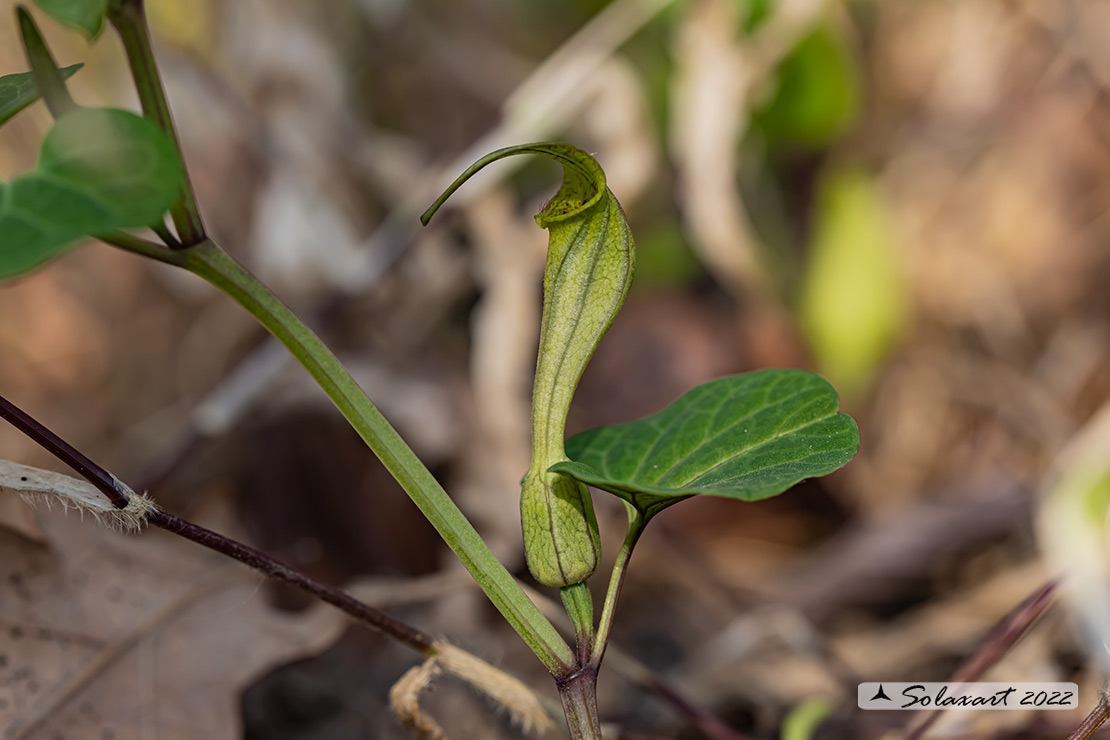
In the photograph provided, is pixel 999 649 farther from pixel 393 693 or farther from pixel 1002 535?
pixel 1002 535

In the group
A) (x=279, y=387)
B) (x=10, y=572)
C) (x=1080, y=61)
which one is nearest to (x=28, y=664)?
(x=10, y=572)

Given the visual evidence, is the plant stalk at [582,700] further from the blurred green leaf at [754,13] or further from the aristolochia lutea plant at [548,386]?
the blurred green leaf at [754,13]

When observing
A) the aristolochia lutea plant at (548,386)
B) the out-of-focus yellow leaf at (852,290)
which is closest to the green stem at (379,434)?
the aristolochia lutea plant at (548,386)

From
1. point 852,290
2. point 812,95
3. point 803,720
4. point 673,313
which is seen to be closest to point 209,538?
point 803,720

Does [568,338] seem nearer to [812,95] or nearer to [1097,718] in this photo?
[1097,718]

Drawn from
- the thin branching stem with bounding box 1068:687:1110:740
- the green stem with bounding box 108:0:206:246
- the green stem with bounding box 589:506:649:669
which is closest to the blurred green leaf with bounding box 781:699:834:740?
the thin branching stem with bounding box 1068:687:1110:740

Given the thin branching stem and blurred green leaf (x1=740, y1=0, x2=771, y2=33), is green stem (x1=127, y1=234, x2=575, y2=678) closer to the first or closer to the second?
the thin branching stem
